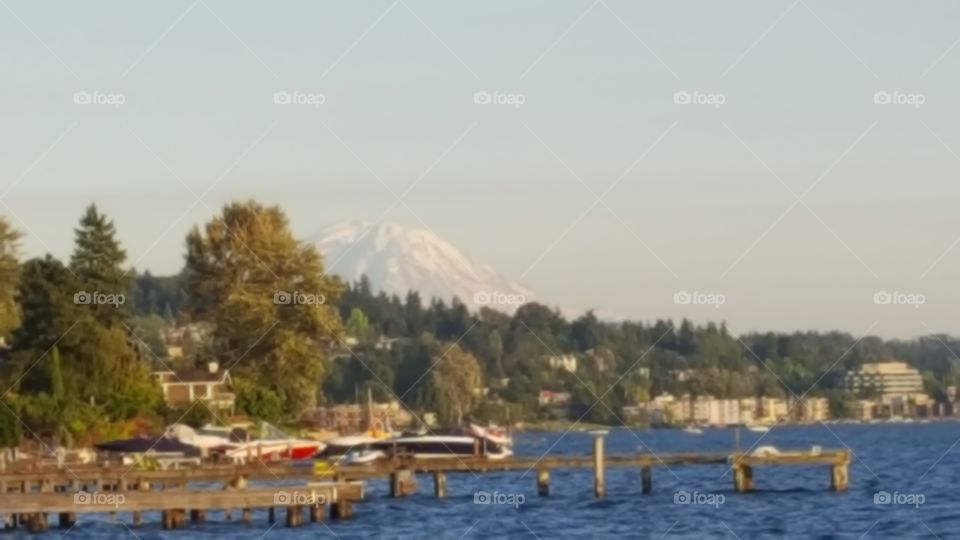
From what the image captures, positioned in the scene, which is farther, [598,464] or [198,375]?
[198,375]

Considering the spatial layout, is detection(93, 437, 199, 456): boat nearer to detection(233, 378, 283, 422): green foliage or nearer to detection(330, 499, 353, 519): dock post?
detection(233, 378, 283, 422): green foliage

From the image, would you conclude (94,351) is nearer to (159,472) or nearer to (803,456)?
(159,472)

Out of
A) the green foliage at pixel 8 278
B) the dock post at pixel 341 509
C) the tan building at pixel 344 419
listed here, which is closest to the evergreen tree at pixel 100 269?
the green foliage at pixel 8 278

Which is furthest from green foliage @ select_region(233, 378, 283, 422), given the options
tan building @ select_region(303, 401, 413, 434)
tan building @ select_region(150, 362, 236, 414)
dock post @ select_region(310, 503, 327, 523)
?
dock post @ select_region(310, 503, 327, 523)

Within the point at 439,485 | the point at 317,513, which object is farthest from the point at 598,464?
the point at 317,513

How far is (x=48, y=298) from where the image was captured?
11125 centimetres

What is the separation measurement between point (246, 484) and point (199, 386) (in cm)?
5478

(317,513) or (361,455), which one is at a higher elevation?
(361,455)

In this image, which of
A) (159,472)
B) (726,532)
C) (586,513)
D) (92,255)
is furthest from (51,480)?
(92,255)

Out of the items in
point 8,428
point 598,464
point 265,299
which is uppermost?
point 265,299

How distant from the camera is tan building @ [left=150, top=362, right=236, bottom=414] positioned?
130 m

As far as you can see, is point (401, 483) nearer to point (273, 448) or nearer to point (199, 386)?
point (273, 448)

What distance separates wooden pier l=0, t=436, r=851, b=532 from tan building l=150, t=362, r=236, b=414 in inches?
1299

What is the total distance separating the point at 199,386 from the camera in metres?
137
